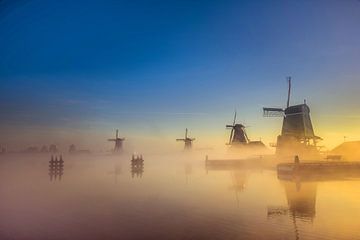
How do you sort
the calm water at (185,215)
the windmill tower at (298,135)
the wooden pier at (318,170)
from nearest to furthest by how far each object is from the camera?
the calm water at (185,215), the wooden pier at (318,170), the windmill tower at (298,135)

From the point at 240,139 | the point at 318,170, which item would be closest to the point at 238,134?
the point at 240,139

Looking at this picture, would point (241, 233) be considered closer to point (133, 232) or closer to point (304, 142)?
point (133, 232)

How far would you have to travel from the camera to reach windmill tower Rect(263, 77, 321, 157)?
43.4 metres

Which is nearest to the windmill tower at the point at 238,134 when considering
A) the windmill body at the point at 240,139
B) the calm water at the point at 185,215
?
the windmill body at the point at 240,139

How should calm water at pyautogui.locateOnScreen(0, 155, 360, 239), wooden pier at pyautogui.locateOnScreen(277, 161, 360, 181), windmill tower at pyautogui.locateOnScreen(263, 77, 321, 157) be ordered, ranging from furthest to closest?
windmill tower at pyautogui.locateOnScreen(263, 77, 321, 157) < wooden pier at pyautogui.locateOnScreen(277, 161, 360, 181) < calm water at pyautogui.locateOnScreen(0, 155, 360, 239)

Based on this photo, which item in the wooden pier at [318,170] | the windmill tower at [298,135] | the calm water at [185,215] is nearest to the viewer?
the calm water at [185,215]

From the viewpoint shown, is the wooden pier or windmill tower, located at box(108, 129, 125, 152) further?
windmill tower, located at box(108, 129, 125, 152)

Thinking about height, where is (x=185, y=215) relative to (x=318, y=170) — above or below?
above

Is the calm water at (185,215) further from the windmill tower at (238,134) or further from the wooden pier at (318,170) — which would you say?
the windmill tower at (238,134)

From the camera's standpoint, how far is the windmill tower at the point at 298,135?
43406 millimetres

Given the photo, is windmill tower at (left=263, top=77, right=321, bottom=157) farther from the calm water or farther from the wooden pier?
the calm water

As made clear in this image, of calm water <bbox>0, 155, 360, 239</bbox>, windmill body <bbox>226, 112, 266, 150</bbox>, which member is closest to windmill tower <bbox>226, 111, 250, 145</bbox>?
windmill body <bbox>226, 112, 266, 150</bbox>

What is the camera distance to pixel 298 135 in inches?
1710

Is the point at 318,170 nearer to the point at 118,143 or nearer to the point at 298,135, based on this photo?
the point at 298,135
